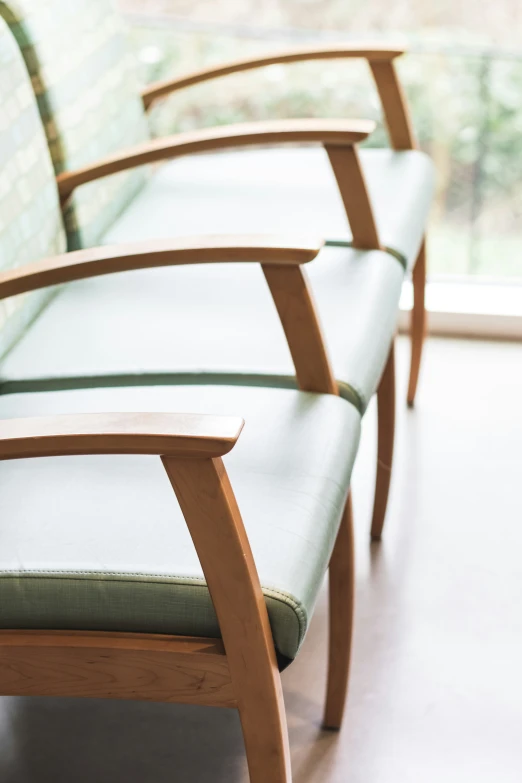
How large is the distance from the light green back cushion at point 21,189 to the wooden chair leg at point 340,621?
0.52 metres

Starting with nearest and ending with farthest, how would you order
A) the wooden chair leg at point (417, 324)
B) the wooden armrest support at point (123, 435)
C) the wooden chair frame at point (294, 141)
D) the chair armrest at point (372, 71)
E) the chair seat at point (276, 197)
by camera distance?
the wooden armrest support at point (123, 435)
the wooden chair frame at point (294, 141)
the chair seat at point (276, 197)
the chair armrest at point (372, 71)
the wooden chair leg at point (417, 324)

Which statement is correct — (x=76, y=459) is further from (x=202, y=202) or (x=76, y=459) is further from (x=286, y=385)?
(x=202, y=202)

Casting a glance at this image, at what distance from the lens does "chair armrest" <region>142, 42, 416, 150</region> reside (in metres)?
1.75

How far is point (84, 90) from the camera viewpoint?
1633 mm

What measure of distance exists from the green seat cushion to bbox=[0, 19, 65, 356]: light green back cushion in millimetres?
46

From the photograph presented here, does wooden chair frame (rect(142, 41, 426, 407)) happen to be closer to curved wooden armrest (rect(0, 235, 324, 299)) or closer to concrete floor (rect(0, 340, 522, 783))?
concrete floor (rect(0, 340, 522, 783))

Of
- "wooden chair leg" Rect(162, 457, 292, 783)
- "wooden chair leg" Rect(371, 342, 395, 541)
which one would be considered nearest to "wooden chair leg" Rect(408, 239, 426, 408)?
"wooden chair leg" Rect(371, 342, 395, 541)

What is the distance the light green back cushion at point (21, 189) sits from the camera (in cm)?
137

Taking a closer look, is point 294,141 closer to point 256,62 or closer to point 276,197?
point 276,197

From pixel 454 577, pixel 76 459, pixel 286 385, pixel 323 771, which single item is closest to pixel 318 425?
pixel 286 385

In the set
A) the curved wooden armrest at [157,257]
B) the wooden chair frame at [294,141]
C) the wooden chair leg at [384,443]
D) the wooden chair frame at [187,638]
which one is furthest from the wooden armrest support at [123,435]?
the wooden chair leg at [384,443]

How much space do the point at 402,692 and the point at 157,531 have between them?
56 centimetres

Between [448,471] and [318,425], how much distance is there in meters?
0.75

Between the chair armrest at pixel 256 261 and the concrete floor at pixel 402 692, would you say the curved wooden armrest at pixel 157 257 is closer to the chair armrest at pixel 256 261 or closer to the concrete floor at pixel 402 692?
the chair armrest at pixel 256 261
